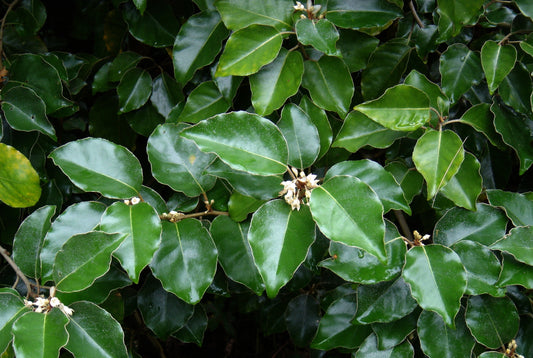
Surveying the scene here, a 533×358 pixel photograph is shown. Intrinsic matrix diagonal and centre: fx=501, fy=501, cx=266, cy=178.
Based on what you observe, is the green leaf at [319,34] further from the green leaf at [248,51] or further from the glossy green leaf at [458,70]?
the glossy green leaf at [458,70]

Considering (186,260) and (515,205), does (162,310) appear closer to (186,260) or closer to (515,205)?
(186,260)

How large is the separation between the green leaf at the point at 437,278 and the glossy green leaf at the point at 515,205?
24 centimetres

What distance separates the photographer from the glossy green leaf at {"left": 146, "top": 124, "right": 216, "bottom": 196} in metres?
1.19

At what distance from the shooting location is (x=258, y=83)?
3.89 ft

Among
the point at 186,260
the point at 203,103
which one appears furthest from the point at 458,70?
the point at 186,260

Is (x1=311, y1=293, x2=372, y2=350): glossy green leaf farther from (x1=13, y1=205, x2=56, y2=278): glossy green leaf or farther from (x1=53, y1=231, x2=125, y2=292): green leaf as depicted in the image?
(x1=13, y1=205, x2=56, y2=278): glossy green leaf

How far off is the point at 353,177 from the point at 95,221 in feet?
Result: 1.92

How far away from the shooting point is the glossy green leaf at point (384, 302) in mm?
1158

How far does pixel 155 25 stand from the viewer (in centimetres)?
148

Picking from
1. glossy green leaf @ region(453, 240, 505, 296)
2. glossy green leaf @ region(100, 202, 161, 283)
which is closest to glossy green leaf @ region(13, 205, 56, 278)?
glossy green leaf @ region(100, 202, 161, 283)

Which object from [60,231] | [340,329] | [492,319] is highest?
[60,231]

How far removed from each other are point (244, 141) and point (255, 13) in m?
0.36

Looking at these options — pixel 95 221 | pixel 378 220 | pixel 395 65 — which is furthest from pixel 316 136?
pixel 95 221

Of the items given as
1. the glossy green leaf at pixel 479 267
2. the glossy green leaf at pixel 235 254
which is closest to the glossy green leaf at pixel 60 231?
the glossy green leaf at pixel 235 254
